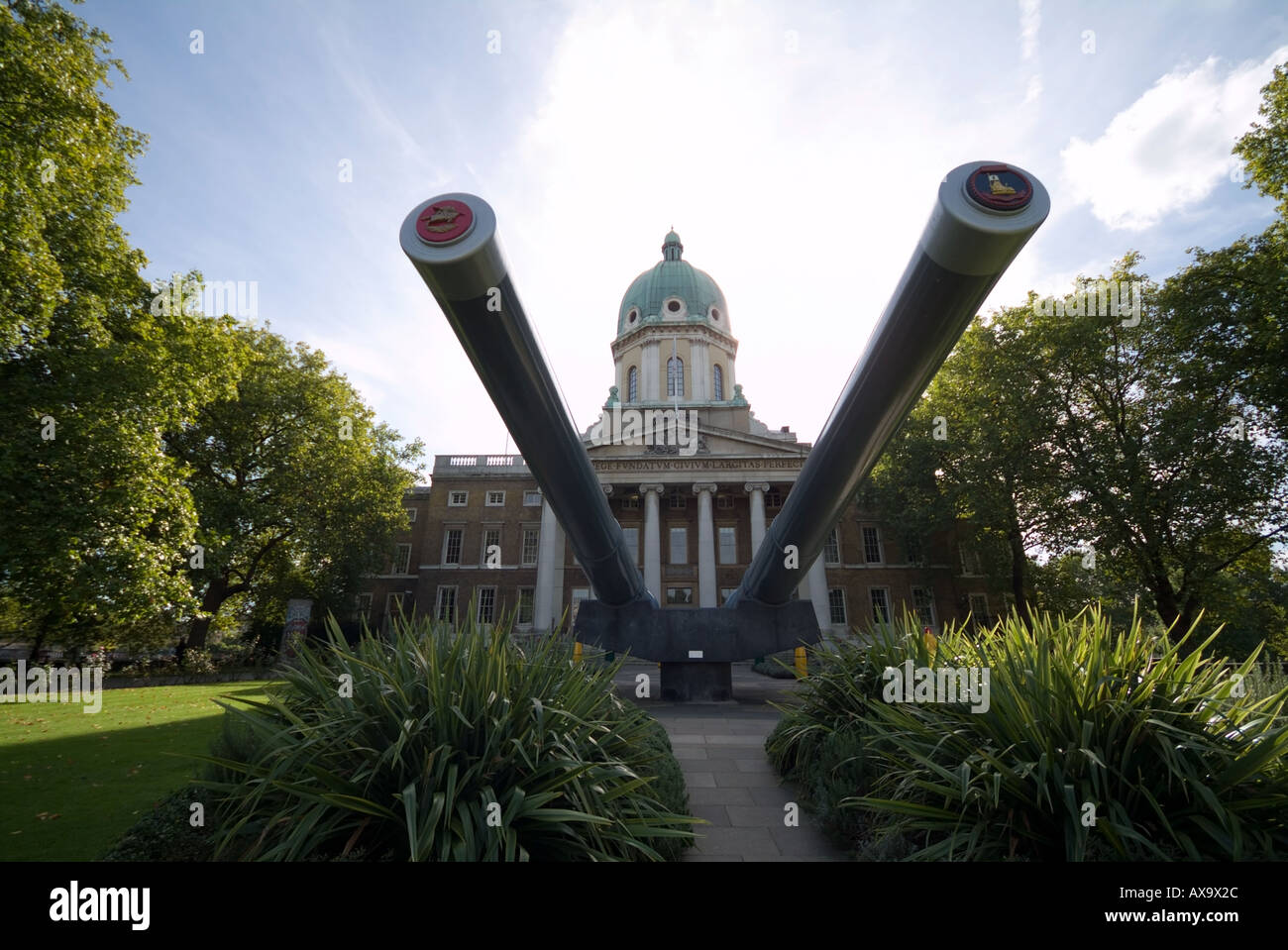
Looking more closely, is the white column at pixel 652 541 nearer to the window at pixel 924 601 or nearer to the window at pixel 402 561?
the window at pixel 924 601

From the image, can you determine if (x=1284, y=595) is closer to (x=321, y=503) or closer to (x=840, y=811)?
(x=840, y=811)

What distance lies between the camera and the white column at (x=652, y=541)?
3206cm

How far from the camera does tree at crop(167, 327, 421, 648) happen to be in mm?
22750

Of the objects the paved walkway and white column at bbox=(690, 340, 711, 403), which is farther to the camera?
white column at bbox=(690, 340, 711, 403)

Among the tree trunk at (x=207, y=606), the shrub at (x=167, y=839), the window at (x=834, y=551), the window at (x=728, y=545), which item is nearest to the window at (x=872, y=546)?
the window at (x=834, y=551)

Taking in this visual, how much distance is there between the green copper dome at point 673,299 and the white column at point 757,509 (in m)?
17.0

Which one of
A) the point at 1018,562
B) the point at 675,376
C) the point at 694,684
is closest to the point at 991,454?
the point at 1018,562

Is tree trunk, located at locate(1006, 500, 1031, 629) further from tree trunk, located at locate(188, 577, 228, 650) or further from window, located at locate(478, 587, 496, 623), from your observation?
tree trunk, located at locate(188, 577, 228, 650)

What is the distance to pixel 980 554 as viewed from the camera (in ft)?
95.8

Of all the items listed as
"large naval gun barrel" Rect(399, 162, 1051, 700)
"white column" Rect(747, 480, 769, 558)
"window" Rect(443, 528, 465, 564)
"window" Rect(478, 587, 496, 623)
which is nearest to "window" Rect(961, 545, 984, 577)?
"white column" Rect(747, 480, 769, 558)

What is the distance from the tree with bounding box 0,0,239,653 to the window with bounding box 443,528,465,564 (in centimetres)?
2545

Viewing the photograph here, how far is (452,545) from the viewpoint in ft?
130

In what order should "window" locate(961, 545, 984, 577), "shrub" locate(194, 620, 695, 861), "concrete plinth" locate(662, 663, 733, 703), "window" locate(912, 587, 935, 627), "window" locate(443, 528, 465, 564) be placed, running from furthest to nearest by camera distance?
"window" locate(443, 528, 465, 564) → "window" locate(912, 587, 935, 627) → "window" locate(961, 545, 984, 577) → "concrete plinth" locate(662, 663, 733, 703) → "shrub" locate(194, 620, 695, 861)
